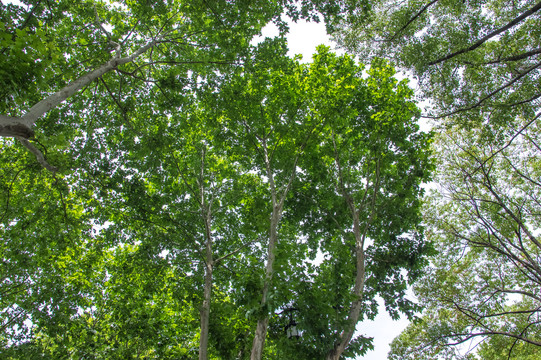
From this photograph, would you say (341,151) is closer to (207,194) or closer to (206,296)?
(207,194)

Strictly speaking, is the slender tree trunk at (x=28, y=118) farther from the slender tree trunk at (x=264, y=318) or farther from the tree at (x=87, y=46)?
the slender tree trunk at (x=264, y=318)

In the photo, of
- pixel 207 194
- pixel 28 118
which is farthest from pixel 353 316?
pixel 28 118

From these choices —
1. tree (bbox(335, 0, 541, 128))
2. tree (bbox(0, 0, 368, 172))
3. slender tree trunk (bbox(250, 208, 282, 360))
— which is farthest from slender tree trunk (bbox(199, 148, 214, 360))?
tree (bbox(335, 0, 541, 128))

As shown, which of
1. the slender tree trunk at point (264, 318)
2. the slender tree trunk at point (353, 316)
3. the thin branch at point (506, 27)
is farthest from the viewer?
the slender tree trunk at point (353, 316)

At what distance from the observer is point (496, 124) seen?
27.7ft

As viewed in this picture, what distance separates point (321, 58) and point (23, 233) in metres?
11.3

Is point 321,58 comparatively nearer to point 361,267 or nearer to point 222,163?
point 222,163

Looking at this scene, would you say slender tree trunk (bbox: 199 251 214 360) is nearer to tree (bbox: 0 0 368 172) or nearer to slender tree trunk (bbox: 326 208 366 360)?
slender tree trunk (bbox: 326 208 366 360)

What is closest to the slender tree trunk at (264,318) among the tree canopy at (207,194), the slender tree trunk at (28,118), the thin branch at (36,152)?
the tree canopy at (207,194)

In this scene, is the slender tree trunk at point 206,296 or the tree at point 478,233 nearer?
the slender tree trunk at point 206,296

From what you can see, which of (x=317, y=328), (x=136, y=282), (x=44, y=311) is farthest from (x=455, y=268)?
(x=44, y=311)

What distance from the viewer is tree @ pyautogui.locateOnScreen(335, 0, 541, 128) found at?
7.87 metres

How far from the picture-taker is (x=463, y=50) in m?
7.39

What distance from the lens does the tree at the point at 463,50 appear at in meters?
7.87
